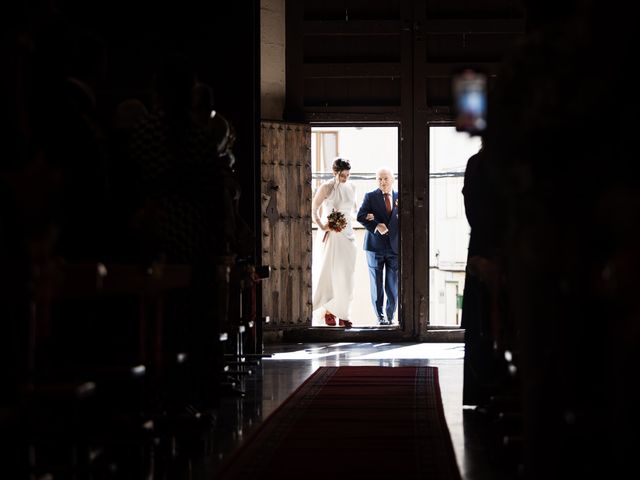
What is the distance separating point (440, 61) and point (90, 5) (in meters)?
4.99

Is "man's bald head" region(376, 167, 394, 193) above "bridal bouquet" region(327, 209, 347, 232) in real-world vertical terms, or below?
above

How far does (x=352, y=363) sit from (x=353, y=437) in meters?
4.24

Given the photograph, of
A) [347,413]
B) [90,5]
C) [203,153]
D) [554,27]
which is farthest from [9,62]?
[90,5]

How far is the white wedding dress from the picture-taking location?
1340 centimetres

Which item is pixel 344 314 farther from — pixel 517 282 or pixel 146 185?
pixel 517 282

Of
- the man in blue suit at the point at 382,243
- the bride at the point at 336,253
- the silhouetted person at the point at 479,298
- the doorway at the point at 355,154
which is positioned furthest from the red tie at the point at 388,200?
the silhouetted person at the point at 479,298

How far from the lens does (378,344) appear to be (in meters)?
11.8

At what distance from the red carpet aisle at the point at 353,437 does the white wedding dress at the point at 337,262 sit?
5644mm

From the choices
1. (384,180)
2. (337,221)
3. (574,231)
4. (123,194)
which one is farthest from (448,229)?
(574,231)

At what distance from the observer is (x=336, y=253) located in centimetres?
1352

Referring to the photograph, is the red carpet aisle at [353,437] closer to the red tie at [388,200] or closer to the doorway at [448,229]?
the red tie at [388,200]

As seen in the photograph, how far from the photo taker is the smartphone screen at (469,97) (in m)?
2.96

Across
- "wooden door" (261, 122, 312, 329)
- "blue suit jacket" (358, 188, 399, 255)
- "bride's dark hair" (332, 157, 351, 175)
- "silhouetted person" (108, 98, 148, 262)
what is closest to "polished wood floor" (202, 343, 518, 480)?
"wooden door" (261, 122, 312, 329)

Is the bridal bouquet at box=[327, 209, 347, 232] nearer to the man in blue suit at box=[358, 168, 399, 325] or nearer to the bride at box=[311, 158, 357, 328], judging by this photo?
the bride at box=[311, 158, 357, 328]
